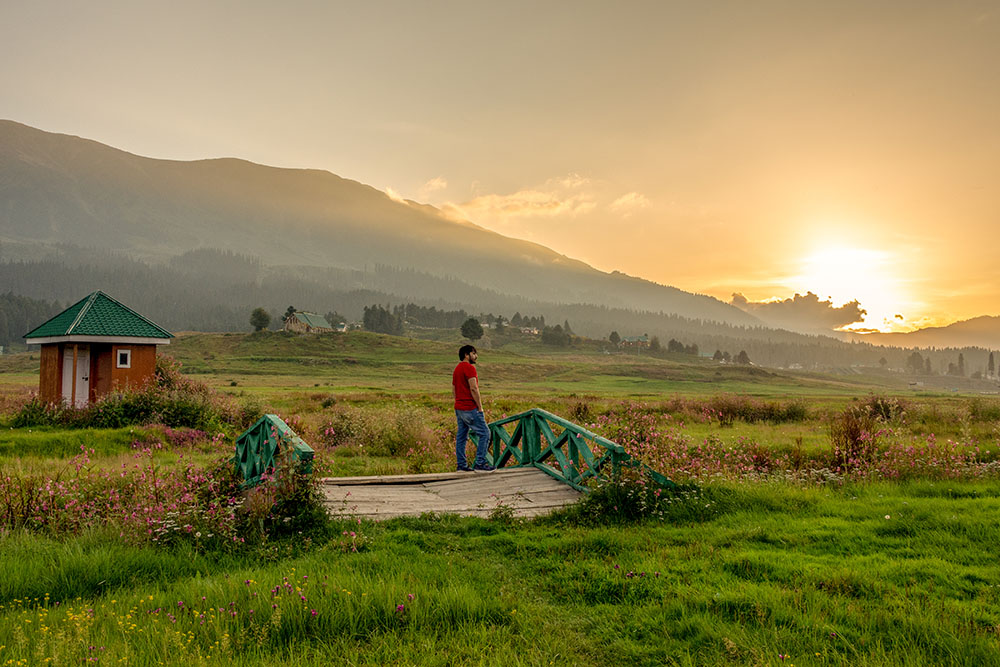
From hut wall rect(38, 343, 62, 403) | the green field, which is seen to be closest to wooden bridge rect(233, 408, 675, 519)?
the green field

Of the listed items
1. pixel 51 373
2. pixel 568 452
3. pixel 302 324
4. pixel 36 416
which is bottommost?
pixel 36 416

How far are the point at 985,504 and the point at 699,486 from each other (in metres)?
4.28

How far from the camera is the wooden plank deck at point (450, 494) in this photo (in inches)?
363

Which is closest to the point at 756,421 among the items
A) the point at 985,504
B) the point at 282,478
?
the point at 985,504

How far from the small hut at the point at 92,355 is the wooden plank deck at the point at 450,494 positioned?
20.0 meters

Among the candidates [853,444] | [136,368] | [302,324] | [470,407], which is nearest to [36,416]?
[136,368]

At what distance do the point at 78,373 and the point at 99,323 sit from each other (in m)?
2.43

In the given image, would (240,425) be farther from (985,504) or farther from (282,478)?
(985,504)

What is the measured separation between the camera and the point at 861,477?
11336 millimetres

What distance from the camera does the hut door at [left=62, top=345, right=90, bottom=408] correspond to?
84.0 ft

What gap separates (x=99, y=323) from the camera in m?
25.8

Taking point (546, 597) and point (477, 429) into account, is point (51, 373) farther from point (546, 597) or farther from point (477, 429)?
point (546, 597)

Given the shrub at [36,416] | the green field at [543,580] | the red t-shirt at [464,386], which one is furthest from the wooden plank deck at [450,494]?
the shrub at [36,416]

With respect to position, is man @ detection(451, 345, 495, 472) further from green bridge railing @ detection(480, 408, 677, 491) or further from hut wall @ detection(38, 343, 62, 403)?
hut wall @ detection(38, 343, 62, 403)
